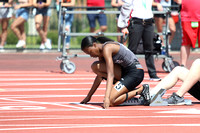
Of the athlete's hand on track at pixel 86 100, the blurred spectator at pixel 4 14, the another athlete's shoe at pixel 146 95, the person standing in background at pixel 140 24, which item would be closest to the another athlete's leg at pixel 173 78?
the another athlete's shoe at pixel 146 95

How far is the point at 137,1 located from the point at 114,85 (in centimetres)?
406

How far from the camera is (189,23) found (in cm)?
1342

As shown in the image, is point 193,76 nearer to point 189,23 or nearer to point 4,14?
Result: point 189,23

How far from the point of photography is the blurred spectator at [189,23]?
43.8 ft

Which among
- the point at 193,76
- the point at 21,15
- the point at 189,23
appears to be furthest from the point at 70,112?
the point at 21,15

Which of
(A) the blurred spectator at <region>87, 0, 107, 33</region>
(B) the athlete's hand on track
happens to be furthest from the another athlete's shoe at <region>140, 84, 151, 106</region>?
(A) the blurred spectator at <region>87, 0, 107, 33</region>

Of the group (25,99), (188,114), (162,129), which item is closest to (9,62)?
(25,99)

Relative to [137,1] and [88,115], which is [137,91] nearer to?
[88,115]

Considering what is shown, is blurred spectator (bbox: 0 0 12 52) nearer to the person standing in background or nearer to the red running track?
the red running track

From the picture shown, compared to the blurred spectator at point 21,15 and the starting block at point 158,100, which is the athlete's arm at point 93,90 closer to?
the starting block at point 158,100

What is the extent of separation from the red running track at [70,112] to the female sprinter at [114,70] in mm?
203

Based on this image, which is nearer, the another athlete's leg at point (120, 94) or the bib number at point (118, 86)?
the another athlete's leg at point (120, 94)

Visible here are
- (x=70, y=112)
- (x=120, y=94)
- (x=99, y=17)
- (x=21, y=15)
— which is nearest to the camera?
(x=70, y=112)

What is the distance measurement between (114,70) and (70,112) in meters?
1.30
